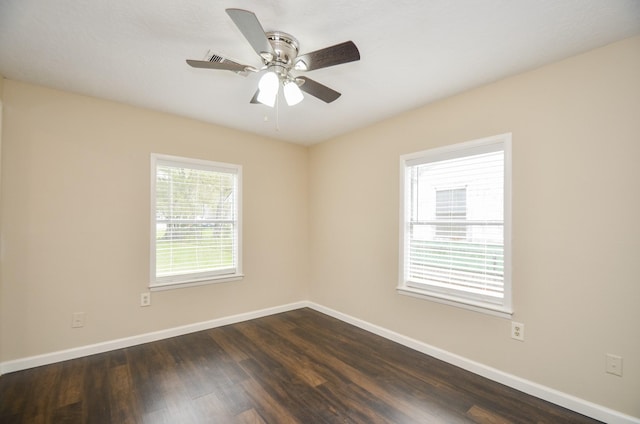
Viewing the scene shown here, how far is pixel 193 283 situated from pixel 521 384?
3.30m

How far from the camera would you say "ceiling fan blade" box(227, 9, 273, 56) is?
1292mm

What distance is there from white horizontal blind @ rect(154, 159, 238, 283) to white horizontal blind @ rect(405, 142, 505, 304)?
7.31 feet

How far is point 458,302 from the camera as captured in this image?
8.39 ft

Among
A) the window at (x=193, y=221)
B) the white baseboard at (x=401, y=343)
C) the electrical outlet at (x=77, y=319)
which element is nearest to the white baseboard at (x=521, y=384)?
the white baseboard at (x=401, y=343)

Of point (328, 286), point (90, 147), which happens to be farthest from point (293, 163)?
point (90, 147)

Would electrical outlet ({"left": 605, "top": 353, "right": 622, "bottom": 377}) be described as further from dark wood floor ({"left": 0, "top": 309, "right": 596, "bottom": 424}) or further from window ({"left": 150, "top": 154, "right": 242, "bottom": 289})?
window ({"left": 150, "top": 154, "right": 242, "bottom": 289})

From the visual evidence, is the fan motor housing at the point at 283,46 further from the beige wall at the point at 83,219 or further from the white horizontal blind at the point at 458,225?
the beige wall at the point at 83,219

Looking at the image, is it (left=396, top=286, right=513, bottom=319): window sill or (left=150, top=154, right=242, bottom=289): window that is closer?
(left=396, top=286, right=513, bottom=319): window sill

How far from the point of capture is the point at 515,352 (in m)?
2.23

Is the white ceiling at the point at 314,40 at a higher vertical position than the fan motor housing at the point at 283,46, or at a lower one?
higher

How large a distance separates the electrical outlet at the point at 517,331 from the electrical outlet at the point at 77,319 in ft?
12.5

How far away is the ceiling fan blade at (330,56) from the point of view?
1.54 metres

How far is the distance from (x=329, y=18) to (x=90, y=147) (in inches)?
103

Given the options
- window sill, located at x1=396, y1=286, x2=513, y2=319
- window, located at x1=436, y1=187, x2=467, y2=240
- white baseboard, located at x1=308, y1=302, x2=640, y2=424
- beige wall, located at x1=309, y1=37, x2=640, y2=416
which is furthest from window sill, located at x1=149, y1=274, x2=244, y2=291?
window, located at x1=436, y1=187, x2=467, y2=240
